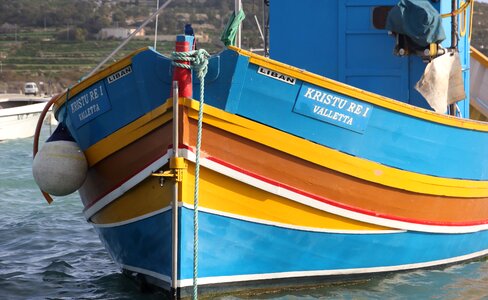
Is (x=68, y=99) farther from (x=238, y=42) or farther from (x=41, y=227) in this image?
(x=41, y=227)

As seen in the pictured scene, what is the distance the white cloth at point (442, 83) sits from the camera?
8.16 metres

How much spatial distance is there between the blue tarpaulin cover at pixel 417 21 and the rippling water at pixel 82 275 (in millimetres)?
2207

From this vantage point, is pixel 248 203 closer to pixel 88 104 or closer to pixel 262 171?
pixel 262 171

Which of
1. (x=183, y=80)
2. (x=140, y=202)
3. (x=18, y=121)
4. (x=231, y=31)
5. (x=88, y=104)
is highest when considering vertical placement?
(x=231, y=31)

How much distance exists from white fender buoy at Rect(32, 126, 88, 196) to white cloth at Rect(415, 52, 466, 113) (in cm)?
313

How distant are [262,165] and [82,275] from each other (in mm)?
3064

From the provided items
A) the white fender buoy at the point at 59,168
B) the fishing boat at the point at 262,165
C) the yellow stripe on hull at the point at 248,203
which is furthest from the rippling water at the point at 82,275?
the white fender buoy at the point at 59,168

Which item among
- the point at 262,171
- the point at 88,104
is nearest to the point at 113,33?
Result: the point at 88,104

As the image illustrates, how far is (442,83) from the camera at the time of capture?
27.0 feet

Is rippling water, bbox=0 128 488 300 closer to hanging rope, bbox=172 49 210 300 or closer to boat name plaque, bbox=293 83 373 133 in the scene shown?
hanging rope, bbox=172 49 210 300

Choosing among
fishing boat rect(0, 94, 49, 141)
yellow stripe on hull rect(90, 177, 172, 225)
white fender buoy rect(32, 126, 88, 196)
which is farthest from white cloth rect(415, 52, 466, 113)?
fishing boat rect(0, 94, 49, 141)

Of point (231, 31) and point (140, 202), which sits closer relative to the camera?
point (231, 31)

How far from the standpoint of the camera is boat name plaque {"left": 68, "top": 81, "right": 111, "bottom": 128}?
738cm

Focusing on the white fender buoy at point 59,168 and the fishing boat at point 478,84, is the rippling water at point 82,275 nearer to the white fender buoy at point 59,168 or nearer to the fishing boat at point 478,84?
the white fender buoy at point 59,168
